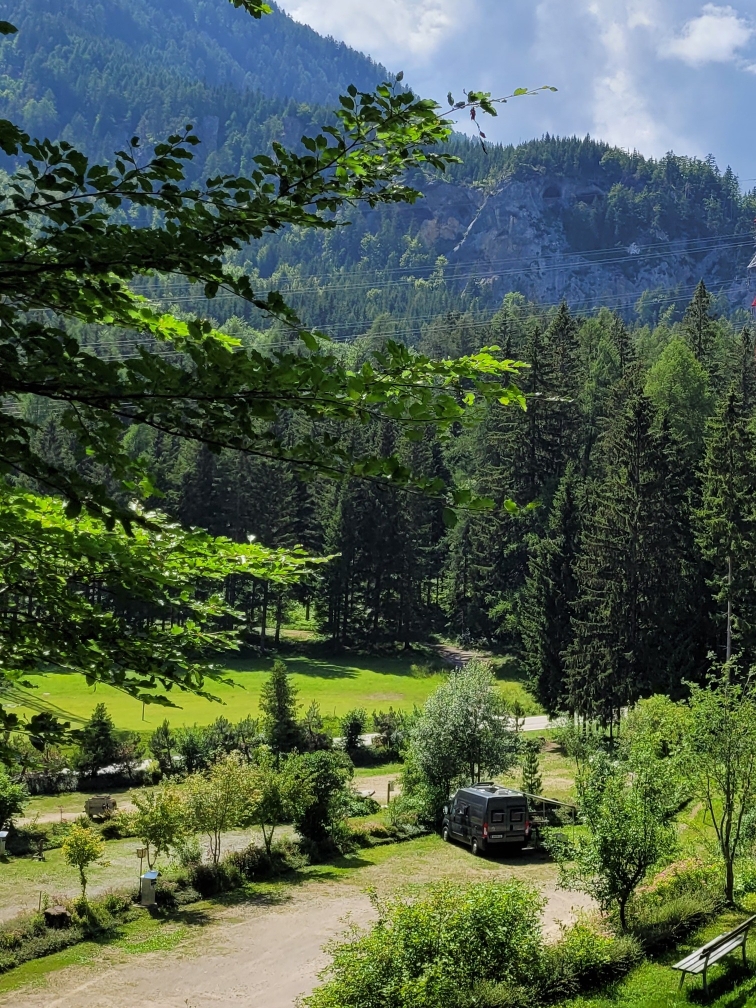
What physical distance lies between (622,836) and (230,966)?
322 inches

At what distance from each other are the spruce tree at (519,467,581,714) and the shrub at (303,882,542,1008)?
101 ft

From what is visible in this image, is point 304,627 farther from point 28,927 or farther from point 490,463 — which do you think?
point 28,927

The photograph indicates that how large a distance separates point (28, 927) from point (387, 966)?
1160cm

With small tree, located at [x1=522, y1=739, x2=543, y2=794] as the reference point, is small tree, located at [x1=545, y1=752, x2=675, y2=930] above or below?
above

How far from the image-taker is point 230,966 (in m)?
18.3

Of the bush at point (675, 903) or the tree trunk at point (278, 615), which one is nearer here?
the bush at point (675, 903)

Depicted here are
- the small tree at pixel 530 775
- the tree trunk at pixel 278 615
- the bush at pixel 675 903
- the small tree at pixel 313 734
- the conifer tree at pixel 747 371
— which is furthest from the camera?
the tree trunk at pixel 278 615

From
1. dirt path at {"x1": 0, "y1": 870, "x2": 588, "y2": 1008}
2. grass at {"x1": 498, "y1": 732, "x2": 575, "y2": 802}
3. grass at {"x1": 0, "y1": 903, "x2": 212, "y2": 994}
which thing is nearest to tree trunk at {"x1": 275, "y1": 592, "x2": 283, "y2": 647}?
grass at {"x1": 498, "y1": 732, "x2": 575, "y2": 802}

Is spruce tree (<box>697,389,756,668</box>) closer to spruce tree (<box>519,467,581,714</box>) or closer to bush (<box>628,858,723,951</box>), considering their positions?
spruce tree (<box>519,467,581,714</box>)

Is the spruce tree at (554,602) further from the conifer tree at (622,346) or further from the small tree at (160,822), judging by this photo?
the small tree at (160,822)

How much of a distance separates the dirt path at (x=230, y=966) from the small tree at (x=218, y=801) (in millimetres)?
2914

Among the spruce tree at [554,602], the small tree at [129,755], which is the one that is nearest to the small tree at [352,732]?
the small tree at [129,755]

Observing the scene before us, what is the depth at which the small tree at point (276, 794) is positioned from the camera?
2633 centimetres

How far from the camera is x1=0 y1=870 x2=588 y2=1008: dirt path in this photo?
16531 millimetres
